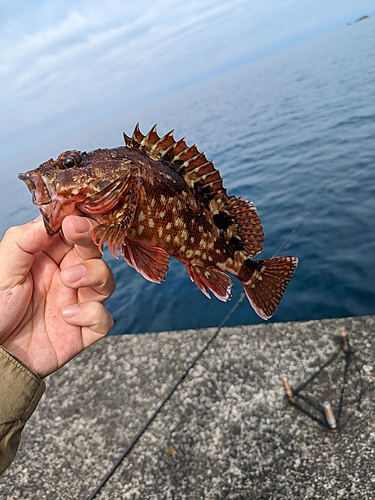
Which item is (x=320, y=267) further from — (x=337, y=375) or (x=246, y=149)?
(x=246, y=149)

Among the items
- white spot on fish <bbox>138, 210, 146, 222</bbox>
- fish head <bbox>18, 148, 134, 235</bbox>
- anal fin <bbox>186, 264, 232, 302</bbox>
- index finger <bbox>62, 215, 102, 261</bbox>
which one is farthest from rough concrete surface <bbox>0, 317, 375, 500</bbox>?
fish head <bbox>18, 148, 134, 235</bbox>

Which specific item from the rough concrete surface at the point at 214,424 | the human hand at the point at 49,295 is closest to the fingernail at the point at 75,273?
the human hand at the point at 49,295

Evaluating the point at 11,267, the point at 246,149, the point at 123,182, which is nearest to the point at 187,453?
the point at 11,267

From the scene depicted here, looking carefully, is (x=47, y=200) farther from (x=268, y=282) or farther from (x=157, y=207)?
(x=268, y=282)

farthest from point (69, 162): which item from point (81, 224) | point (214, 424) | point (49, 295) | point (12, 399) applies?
point (214, 424)

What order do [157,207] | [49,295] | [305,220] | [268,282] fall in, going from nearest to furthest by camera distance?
A: [157,207], [268,282], [49,295], [305,220]

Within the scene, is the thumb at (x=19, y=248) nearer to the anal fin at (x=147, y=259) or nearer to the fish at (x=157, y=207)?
the fish at (x=157, y=207)
